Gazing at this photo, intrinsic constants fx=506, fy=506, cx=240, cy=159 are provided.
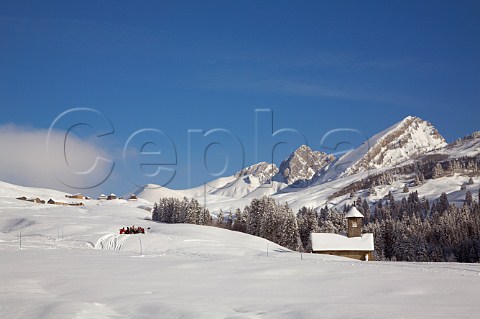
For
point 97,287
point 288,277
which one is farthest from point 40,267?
point 288,277

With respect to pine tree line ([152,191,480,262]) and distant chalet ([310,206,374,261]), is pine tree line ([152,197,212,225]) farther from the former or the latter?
distant chalet ([310,206,374,261])

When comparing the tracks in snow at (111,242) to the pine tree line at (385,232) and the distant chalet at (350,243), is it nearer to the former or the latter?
the distant chalet at (350,243)

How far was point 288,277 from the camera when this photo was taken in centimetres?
2067

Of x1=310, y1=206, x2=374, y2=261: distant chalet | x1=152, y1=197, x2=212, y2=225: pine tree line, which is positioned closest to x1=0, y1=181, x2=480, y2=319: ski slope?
x1=310, y1=206, x2=374, y2=261: distant chalet

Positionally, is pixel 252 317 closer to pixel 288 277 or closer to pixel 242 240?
pixel 288 277

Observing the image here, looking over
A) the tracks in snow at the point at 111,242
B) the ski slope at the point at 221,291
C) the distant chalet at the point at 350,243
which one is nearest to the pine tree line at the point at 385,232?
the distant chalet at the point at 350,243

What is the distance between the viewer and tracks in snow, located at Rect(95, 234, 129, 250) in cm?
5100

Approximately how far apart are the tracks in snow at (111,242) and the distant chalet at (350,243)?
23.5 m

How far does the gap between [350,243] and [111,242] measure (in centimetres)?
2929

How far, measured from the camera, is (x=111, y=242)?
53.1 meters

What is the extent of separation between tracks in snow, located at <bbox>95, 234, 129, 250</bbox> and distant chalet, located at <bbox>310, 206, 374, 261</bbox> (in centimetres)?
2347

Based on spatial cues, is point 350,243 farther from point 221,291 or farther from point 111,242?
point 221,291

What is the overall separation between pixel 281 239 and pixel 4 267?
6897 cm

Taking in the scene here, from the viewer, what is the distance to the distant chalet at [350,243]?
62469 mm
